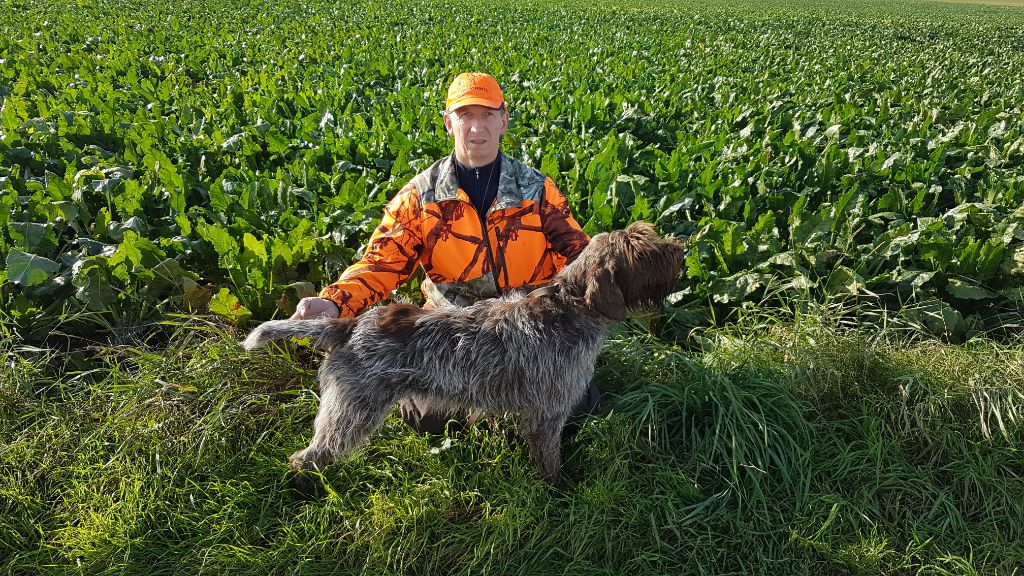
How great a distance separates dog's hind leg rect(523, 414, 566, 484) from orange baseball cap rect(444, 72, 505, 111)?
1.65 m

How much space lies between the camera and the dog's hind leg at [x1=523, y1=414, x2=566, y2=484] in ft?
9.91

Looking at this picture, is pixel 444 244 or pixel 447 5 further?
pixel 447 5

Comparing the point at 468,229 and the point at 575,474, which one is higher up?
the point at 468,229

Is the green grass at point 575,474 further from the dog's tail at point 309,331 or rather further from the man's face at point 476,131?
the man's face at point 476,131

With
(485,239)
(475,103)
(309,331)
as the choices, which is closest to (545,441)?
(485,239)

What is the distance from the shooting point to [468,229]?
3.37 meters

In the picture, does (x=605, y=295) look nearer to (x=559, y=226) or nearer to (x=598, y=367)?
(x=559, y=226)

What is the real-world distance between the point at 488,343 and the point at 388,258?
879 mm

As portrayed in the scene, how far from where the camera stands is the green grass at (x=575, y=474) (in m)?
2.85

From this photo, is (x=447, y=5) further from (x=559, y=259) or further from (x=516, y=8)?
(x=559, y=259)

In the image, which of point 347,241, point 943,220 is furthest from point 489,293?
point 943,220

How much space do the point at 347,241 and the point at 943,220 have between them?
5.11 m

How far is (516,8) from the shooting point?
2608 cm

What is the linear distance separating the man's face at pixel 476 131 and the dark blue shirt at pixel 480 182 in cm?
5
